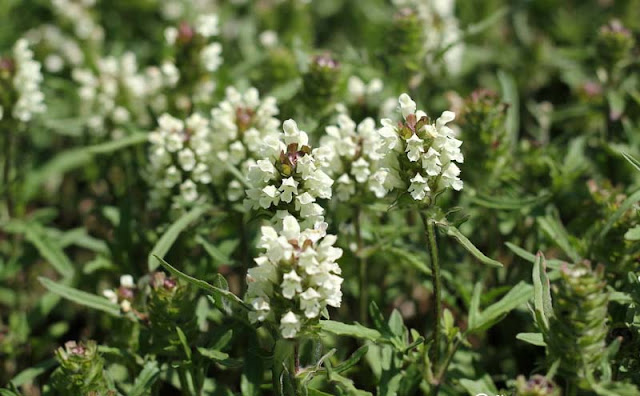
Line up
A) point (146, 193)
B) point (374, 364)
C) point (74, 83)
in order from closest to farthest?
point (374, 364), point (146, 193), point (74, 83)

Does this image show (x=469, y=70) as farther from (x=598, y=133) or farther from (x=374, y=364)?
(x=374, y=364)

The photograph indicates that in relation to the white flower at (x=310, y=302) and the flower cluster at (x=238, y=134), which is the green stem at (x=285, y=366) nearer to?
the white flower at (x=310, y=302)

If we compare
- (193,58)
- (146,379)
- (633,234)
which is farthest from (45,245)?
(633,234)

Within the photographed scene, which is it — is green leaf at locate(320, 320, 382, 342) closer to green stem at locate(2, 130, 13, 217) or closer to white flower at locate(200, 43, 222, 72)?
white flower at locate(200, 43, 222, 72)

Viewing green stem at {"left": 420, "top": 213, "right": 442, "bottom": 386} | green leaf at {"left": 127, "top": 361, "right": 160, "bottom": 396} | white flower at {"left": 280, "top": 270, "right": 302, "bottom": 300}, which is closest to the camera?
white flower at {"left": 280, "top": 270, "right": 302, "bottom": 300}

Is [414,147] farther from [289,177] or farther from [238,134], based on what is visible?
[238,134]

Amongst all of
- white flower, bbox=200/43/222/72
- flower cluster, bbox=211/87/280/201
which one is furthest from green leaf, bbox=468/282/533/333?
white flower, bbox=200/43/222/72

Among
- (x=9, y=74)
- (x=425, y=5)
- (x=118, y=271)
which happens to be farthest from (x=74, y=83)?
(x=425, y=5)
